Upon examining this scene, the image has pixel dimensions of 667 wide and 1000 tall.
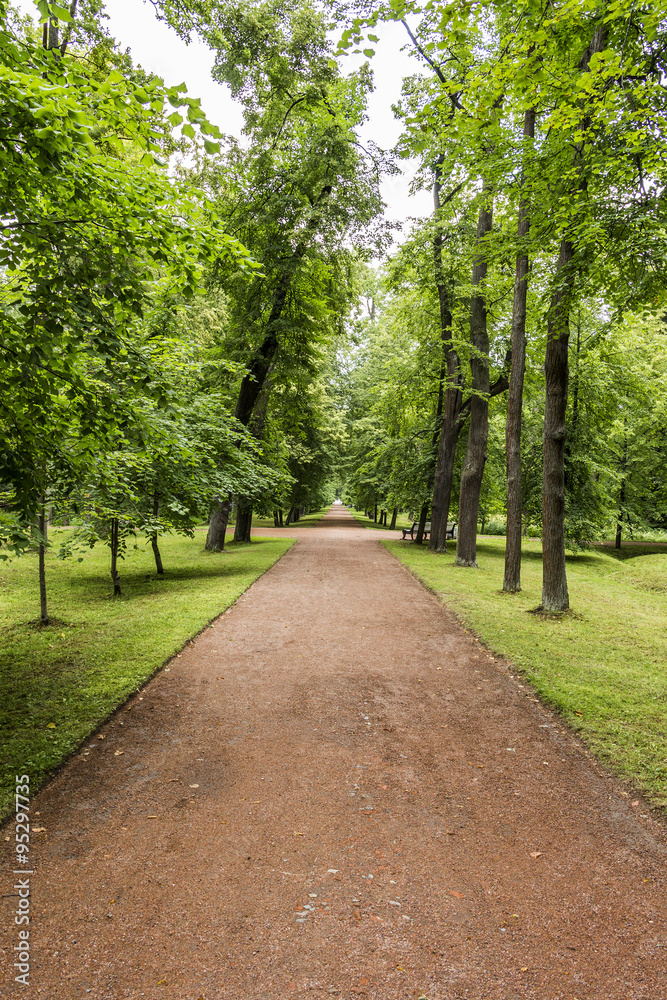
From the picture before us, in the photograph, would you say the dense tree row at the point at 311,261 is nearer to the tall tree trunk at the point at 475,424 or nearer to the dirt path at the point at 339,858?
the tall tree trunk at the point at 475,424

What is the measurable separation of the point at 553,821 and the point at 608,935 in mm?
840

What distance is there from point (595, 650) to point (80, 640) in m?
6.65

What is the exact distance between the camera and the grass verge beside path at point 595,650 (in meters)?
4.19

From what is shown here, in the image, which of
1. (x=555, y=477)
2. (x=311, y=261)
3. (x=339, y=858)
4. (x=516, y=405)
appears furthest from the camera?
(x=311, y=261)

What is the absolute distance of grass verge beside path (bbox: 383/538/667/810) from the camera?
4191 millimetres

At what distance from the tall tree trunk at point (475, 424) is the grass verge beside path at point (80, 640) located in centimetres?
569

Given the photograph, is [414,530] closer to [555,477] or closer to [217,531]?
[217,531]

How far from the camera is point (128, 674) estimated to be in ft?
17.5

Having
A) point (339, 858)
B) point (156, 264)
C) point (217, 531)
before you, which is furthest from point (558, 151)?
point (217, 531)

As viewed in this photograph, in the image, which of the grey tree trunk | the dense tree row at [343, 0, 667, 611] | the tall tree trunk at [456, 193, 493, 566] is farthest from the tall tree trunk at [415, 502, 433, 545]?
the grey tree trunk

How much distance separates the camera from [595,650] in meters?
6.77

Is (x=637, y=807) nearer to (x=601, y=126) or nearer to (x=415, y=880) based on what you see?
(x=415, y=880)

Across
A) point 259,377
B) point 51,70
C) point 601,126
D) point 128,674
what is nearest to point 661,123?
point 601,126

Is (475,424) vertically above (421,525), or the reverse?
(475,424)
